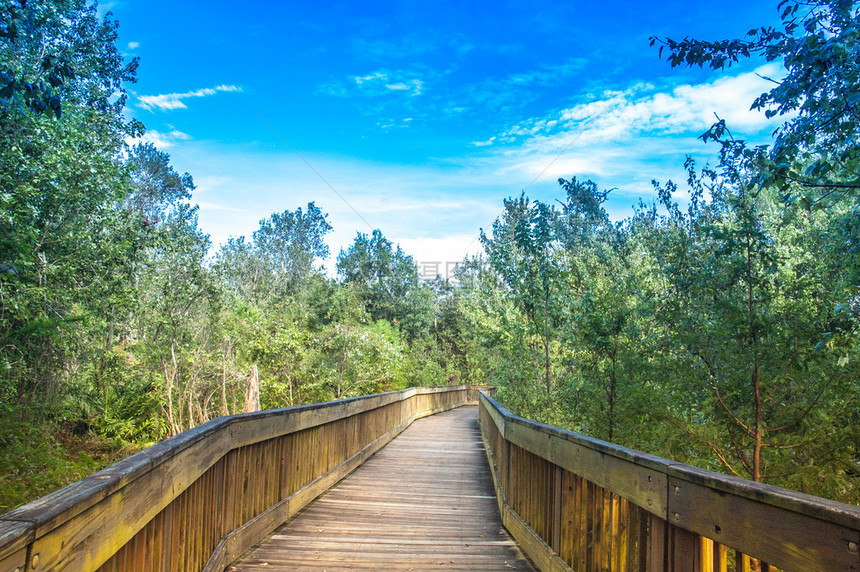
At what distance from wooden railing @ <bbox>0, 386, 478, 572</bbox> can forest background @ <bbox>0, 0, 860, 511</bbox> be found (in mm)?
3043

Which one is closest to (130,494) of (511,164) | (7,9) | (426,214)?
(7,9)

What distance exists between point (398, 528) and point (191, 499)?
8.13ft

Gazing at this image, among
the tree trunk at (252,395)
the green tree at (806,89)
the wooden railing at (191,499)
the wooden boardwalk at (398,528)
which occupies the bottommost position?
the wooden boardwalk at (398,528)

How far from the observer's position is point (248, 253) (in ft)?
204

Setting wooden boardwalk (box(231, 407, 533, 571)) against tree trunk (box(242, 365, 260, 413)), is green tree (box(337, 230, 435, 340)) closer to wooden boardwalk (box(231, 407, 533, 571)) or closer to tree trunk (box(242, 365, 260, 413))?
tree trunk (box(242, 365, 260, 413))

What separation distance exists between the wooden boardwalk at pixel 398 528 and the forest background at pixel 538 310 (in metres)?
2.19

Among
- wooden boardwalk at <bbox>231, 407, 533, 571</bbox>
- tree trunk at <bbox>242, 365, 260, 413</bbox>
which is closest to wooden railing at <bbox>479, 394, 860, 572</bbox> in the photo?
wooden boardwalk at <bbox>231, 407, 533, 571</bbox>

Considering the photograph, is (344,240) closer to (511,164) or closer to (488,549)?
(511,164)

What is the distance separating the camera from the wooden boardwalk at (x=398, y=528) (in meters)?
3.90

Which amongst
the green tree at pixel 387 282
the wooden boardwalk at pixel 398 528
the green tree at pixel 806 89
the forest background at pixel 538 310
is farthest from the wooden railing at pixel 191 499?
the green tree at pixel 387 282

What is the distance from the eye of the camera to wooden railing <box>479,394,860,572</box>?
1.36m

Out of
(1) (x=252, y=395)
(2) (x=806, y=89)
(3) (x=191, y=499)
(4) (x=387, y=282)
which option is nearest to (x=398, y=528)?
(3) (x=191, y=499)

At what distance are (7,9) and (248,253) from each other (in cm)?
6056

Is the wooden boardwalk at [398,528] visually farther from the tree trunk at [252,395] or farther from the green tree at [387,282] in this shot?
the green tree at [387,282]
